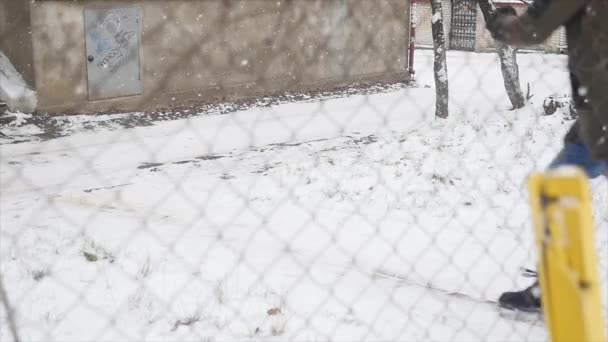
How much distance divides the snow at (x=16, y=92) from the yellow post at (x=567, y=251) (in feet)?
38.4

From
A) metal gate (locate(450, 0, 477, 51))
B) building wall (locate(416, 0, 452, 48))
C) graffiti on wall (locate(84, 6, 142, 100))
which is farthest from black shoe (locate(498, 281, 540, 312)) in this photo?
metal gate (locate(450, 0, 477, 51))

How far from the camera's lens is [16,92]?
39.5ft

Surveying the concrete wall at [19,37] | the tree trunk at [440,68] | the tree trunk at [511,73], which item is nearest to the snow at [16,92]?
the concrete wall at [19,37]

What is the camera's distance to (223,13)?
557 inches

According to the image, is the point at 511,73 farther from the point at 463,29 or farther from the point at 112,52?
the point at 463,29

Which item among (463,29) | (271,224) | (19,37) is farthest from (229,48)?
(463,29)

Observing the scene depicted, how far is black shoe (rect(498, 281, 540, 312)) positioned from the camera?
3.50 m

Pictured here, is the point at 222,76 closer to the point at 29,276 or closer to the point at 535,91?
the point at 535,91

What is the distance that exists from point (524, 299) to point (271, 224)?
2618mm

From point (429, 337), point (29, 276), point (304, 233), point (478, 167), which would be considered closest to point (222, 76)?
point (478, 167)

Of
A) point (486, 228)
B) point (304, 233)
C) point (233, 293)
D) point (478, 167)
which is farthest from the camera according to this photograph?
point (478, 167)

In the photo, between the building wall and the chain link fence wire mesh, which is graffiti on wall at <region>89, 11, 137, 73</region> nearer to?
the chain link fence wire mesh

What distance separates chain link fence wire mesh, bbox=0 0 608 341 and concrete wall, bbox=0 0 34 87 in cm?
86

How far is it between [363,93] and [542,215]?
1409cm
